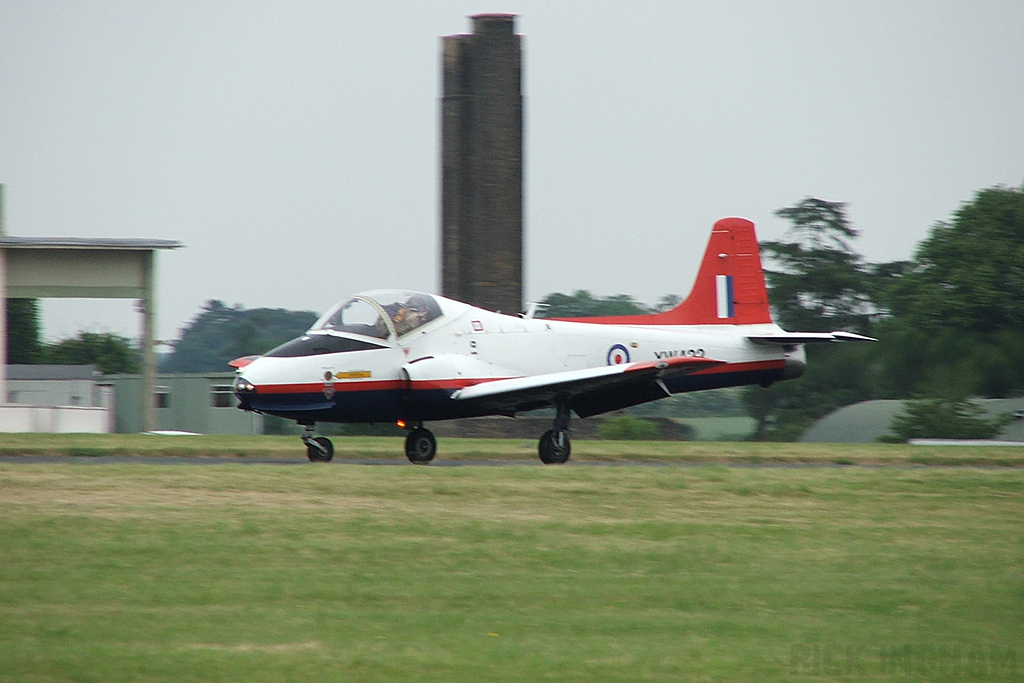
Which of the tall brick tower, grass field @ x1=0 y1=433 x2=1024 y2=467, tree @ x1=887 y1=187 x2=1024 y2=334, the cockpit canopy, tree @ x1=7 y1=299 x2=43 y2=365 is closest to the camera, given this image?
the cockpit canopy

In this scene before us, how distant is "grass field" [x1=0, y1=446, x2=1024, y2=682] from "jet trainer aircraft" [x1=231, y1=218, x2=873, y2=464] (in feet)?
8.72

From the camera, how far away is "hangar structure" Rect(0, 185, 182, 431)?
28375 millimetres

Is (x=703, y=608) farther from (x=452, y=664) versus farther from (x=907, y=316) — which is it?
(x=907, y=316)

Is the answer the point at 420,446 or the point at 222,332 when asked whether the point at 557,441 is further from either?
the point at 222,332

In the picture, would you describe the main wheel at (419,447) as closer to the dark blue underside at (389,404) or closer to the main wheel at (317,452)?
the dark blue underside at (389,404)

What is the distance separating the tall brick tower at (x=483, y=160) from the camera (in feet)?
149

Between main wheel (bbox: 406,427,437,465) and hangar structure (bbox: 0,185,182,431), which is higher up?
hangar structure (bbox: 0,185,182,431)

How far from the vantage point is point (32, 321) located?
85438 millimetres

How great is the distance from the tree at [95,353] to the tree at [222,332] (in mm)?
7616

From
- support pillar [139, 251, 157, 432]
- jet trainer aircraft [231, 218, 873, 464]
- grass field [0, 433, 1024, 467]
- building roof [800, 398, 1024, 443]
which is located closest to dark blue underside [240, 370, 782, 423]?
jet trainer aircraft [231, 218, 873, 464]

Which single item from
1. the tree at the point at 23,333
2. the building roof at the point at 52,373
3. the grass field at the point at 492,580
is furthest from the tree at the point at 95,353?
the grass field at the point at 492,580

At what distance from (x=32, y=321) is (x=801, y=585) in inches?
3423

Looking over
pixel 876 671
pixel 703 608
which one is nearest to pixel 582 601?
pixel 703 608

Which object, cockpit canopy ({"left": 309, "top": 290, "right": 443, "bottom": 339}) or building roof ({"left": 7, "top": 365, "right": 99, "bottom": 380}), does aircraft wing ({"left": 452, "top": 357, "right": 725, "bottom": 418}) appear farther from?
building roof ({"left": 7, "top": 365, "right": 99, "bottom": 380})
